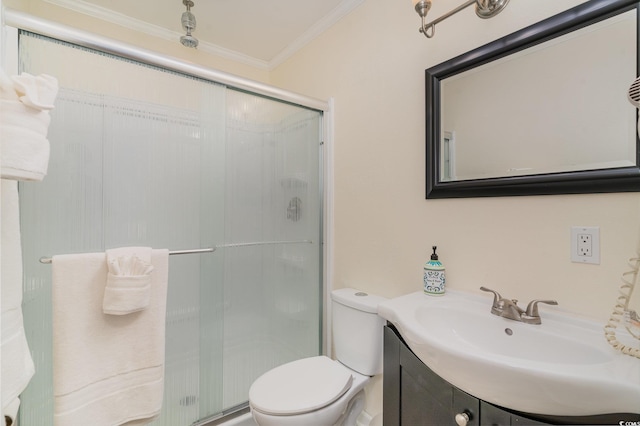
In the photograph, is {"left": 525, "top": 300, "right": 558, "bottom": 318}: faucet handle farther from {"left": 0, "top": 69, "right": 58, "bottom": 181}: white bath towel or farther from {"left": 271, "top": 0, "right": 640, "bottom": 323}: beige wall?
{"left": 0, "top": 69, "right": 58, "bottom": 181}: white bath towel

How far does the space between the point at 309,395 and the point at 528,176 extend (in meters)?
1.17

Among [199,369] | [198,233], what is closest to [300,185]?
[198,233]

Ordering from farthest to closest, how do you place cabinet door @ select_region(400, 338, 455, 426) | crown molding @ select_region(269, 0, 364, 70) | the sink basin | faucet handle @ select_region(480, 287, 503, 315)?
crown molding @ select_region(269, 0, 364, 70)
faucet handle @ select_region(480, 287, 503, 315)
cabinet door @ select_region(400, 338, 455, 426)
the sink basin

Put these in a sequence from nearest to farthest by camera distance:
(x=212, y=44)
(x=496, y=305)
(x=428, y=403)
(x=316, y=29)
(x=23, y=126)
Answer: (x=23, y=126), (x=428, y=403), (x=496, y=305), (x=316, y=29), (x=212, y=44)

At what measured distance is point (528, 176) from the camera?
983 mm

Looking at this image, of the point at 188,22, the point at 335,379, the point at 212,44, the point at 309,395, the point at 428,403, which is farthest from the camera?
the point at 212,44

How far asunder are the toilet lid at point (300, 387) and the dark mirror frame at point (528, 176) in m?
0.92

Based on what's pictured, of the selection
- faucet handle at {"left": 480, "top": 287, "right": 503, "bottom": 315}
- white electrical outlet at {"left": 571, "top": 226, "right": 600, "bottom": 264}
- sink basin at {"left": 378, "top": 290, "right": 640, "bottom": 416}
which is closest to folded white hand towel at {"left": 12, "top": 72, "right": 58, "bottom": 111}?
sink basin at {"left": 378, "top": 290, "right": 640, "bottom": 416}

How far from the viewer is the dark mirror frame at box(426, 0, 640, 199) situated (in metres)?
0.81

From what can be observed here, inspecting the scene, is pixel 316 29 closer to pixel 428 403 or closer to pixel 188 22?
pixel 188 22

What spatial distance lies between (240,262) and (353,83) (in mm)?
1191

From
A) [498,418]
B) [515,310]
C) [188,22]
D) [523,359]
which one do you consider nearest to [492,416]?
[498,418]

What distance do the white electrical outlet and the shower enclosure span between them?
4.11 feet

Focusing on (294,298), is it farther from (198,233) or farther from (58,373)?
(58,373)
